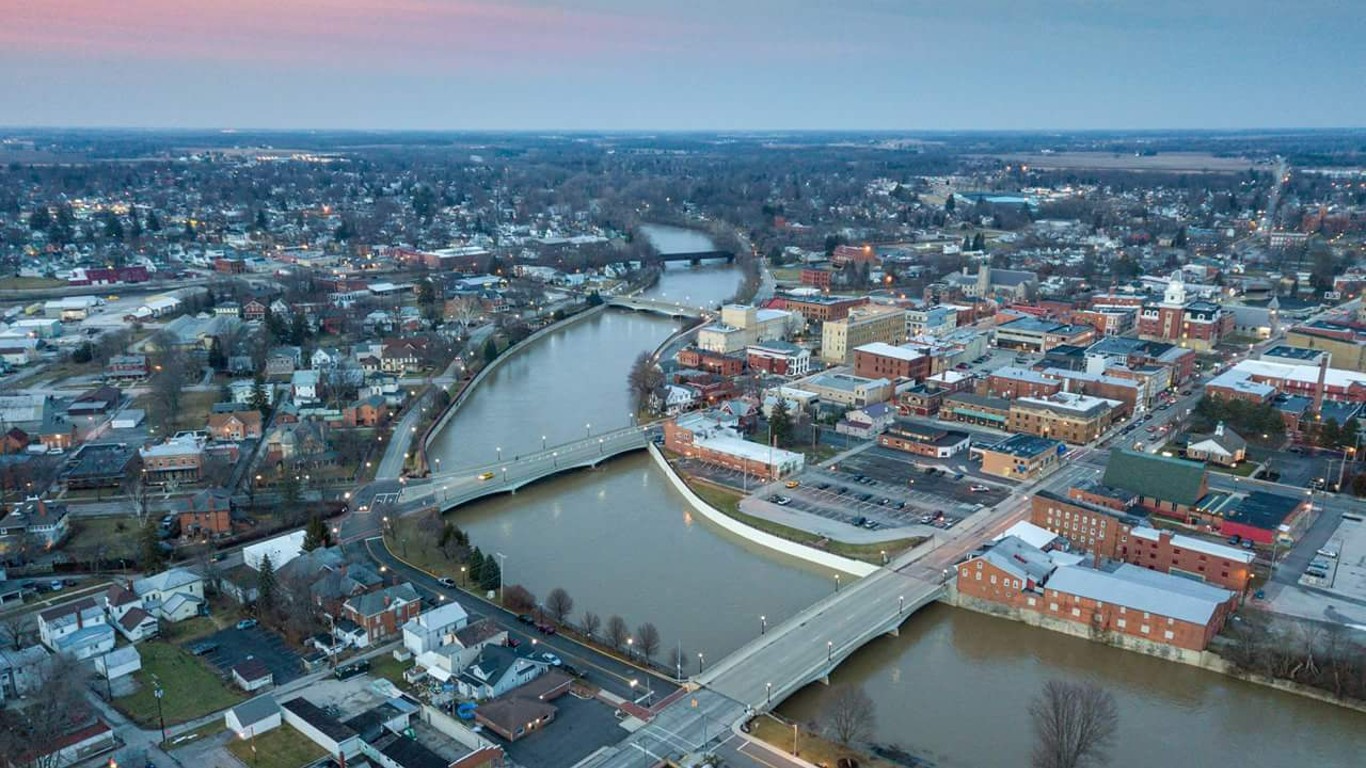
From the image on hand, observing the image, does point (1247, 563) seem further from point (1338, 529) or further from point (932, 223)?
point (932, 223)

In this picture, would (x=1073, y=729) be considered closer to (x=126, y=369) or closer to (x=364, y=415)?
(x=364, y=415)

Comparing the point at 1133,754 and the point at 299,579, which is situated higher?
the point at 299,579

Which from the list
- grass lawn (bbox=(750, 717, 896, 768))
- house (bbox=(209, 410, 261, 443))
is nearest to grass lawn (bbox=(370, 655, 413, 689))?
grass lawn (bbox=(750, 717, 896, 768))

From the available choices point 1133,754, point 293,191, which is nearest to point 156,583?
point 1133,754

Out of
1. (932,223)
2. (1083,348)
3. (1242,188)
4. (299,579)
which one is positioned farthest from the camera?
(1242,188)

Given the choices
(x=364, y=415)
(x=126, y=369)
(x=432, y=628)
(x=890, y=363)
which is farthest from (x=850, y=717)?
(x=126, y=369)

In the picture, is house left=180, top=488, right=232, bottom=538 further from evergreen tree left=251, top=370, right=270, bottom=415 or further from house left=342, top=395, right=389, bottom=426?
evergreen tree left=251, top=370, right=270, bottom=415

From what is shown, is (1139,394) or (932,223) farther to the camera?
(932,223)
